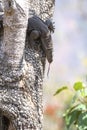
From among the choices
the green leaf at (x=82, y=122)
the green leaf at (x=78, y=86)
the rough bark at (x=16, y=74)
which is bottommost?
the green leaf at (x=82, y=122)

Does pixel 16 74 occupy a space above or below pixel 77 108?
above

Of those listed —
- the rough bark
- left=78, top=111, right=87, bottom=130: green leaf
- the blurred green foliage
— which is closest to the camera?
the rough bark

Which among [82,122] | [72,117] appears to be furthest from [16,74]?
[72,117]

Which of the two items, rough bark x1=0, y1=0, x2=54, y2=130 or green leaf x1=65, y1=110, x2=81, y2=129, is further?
green leaf x1=65, y1=110, x2=81, y2=129

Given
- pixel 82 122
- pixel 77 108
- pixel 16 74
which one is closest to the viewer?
pixel 16 74

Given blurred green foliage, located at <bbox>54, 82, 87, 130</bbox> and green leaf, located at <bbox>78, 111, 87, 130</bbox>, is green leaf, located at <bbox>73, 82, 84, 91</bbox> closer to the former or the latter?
blurred green foliage, located at <bbox>54, 82, 87, 130</bbox>

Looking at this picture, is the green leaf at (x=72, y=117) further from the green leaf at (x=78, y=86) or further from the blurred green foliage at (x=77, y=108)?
the green leaf at (x=78, y=86)

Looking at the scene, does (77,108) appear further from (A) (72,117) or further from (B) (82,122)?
(B) (82,122)

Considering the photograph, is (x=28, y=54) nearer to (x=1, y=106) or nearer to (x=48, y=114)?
(x=1, y=106)

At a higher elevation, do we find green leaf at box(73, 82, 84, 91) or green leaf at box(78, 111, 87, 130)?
green leaf at box(73, 82, 84, 91)

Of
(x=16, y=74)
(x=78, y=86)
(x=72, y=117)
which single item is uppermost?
(x=16, y=74)

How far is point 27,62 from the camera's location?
433cm

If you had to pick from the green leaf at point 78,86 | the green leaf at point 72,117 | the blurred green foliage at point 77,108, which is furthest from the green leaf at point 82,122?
the green leaf at point 78,86

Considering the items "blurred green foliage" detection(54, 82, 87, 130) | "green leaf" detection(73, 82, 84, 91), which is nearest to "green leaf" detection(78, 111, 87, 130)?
"blurred green foliage" detection(54, 82, 87, 130)
